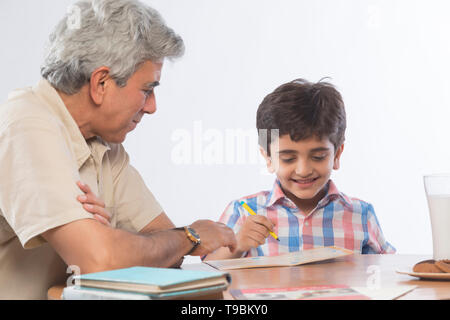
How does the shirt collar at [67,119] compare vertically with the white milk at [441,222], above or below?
above

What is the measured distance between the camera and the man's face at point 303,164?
172cm

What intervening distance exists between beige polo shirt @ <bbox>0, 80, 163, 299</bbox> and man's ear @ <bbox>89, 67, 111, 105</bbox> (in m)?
0.08

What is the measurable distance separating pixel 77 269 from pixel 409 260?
81 cm

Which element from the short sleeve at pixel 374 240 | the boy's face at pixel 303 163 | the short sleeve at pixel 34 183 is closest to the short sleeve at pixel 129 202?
the short sleeve at pixel 34 183

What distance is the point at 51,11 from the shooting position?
2928mm

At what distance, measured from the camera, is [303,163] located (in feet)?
5.61

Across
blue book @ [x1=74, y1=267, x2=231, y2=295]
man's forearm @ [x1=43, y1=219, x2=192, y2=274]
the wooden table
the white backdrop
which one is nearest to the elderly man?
man's forearm @ [x1=43, y1=219, x2=192, y2=274]

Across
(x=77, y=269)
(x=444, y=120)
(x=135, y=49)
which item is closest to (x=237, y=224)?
(x=135, y=49)

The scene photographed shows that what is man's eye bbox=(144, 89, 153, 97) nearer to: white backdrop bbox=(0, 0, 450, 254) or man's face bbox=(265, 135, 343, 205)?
man's face bbox=(265, 135, 343, 205)

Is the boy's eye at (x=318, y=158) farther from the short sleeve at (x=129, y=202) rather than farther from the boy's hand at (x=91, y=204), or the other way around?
the boy's hand at (x=91, y=204)

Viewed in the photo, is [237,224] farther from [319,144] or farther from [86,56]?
[86,56]

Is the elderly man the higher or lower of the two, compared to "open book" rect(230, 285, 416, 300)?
higher

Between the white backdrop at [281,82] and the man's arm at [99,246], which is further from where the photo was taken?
the white backdrop at [281,82]

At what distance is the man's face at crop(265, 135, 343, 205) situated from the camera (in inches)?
67.7
